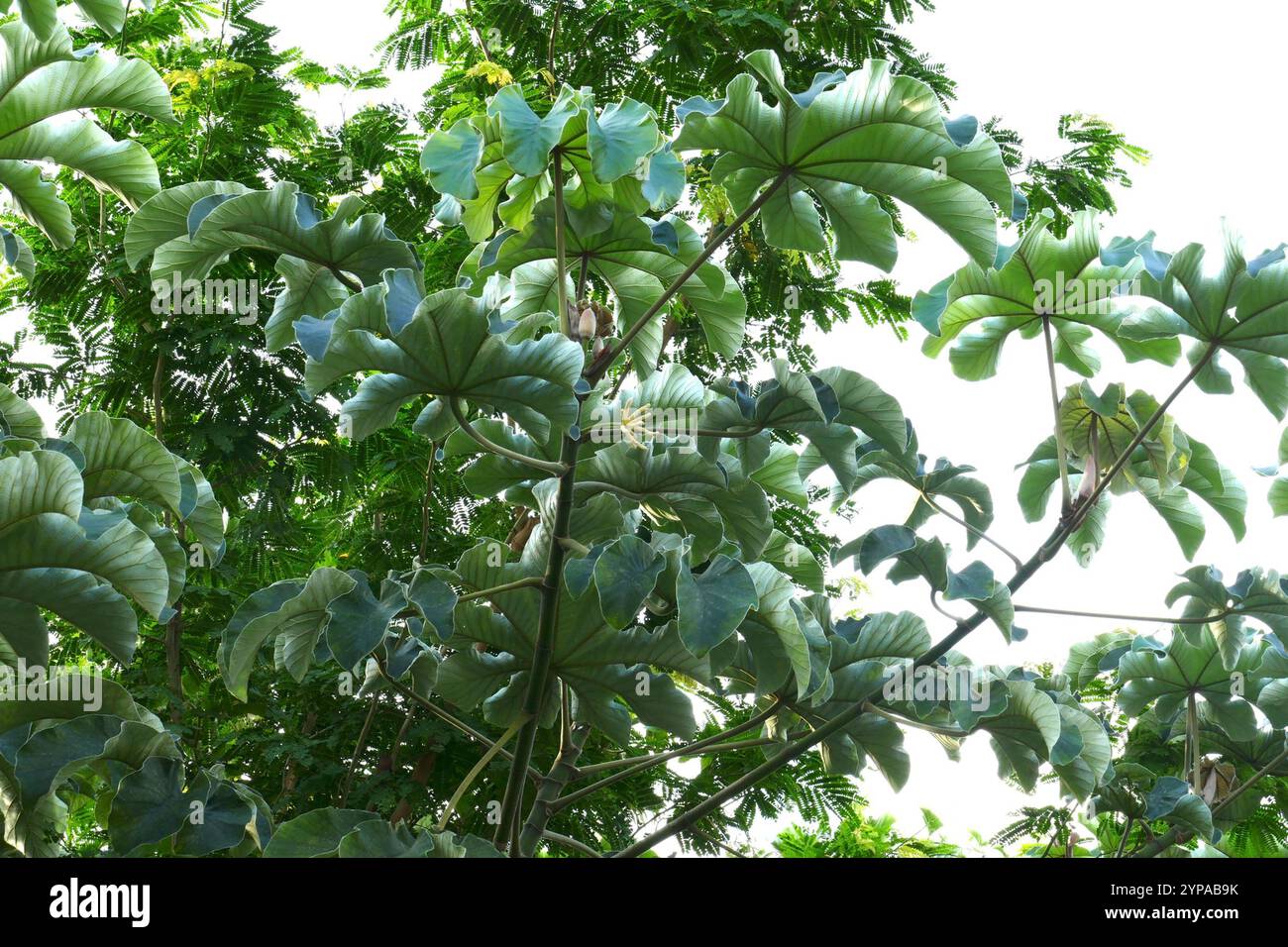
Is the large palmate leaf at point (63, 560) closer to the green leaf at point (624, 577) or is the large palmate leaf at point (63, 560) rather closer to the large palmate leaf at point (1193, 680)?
the green leaf at point (624, 577)

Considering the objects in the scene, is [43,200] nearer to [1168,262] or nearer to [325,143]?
[1168,262]

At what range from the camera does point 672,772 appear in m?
4.44

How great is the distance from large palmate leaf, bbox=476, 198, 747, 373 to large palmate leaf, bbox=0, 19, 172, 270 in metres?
0.74

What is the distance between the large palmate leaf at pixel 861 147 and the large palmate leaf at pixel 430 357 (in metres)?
0.54

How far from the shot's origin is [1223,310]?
2355mm

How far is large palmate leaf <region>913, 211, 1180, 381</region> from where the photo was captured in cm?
243

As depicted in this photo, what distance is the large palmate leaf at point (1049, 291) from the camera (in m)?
2.43

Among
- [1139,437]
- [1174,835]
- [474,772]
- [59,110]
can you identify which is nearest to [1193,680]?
[1174,835]

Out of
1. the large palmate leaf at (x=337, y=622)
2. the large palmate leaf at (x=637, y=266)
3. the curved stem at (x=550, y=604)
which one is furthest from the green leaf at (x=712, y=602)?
the large palmate leaf at (x=637, y=266)

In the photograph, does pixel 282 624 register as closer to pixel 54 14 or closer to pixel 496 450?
pixel 496 450

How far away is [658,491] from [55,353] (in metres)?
3.46
